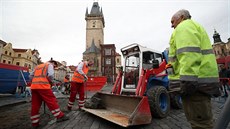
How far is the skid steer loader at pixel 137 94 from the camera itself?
3212 millimetres

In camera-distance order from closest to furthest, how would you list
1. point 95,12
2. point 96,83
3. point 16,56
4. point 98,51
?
point 96,83 → point 16,56 → point 98,51 → point 95,12

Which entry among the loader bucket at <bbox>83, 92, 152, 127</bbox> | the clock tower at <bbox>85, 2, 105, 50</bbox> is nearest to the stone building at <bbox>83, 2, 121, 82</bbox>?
the clock tower at <bbox>85, 2, 105, 50</bbox>

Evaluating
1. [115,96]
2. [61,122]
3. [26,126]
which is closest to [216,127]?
[115,96]

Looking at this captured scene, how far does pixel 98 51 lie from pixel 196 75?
50.6 metres

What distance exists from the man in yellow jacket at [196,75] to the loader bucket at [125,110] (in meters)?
1.27

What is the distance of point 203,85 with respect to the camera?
172cm

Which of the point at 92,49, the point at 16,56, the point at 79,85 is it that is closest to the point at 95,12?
the point at 92,49

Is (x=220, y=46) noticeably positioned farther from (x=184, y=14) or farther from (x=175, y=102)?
(x=184, y=14)

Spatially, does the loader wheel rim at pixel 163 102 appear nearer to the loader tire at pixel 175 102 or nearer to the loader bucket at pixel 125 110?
the loader tire at pixel 175 102

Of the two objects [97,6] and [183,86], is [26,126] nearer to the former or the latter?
[183,86]

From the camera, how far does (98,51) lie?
5153 cm

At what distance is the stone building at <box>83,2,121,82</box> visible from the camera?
48.2 m

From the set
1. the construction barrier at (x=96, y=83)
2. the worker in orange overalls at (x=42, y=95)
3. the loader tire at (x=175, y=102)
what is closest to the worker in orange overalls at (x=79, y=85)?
the worker in orange overalls at (x=42, y=95)

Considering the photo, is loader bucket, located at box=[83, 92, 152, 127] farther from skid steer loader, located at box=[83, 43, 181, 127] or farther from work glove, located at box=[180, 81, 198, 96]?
work glove, located at box=[180, 81, 198, 96]
